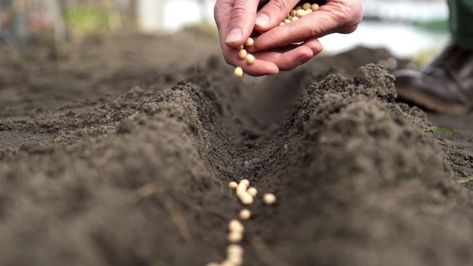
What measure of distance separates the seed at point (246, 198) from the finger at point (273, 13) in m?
0.74

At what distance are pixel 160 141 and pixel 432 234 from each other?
2.26ft

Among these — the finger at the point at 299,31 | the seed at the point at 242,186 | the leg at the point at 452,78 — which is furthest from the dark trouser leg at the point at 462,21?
the seed at the point at 242,186

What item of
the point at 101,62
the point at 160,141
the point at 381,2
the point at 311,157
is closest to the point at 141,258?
the point at 160,141

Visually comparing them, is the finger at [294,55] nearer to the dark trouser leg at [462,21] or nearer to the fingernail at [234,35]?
the fingernail at [234,35]

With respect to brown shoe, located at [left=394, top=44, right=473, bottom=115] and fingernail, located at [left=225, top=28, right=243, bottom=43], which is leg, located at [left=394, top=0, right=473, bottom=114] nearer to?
brown shoe, located at [left=394, top=44, right=473, bottom=115]

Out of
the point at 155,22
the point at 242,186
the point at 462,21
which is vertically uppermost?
the point at 155,22

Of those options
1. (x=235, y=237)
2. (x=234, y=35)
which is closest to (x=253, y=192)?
(x=235, y=237)

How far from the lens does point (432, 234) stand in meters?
1.12

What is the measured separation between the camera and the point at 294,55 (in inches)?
81.7

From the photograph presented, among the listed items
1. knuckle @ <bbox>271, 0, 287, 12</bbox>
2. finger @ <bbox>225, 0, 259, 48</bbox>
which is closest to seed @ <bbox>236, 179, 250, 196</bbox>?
finger @ <bbox>225, 0, 259, 48</bbox>

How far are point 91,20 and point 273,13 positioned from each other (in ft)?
20.3

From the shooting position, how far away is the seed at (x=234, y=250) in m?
1.27

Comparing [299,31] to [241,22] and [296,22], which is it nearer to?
[296,22]

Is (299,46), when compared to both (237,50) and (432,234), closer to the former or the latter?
(237,50)
